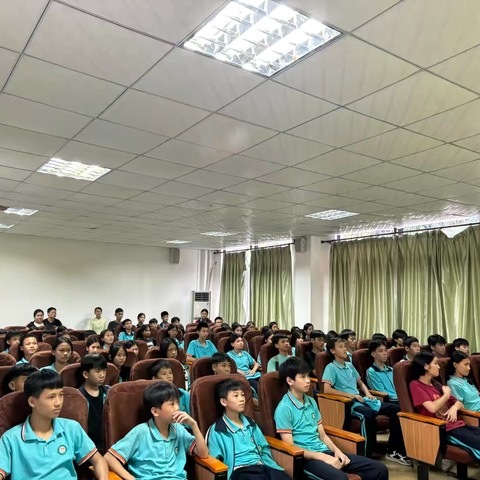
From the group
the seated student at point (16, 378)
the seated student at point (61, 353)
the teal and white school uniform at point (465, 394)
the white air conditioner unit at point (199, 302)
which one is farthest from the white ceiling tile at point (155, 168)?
the white air conditioner unit at point (199, 302)

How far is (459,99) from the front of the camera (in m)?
2.60

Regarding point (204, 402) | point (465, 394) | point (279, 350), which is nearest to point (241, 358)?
point (279, 350)

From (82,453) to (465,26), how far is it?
2.71 m

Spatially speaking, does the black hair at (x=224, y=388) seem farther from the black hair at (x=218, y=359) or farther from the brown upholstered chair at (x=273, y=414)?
the black hair at (x=218, y=359)

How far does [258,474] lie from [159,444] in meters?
0.61

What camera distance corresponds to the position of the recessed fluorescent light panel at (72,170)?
417 cm

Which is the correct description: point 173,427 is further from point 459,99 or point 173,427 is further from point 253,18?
point 459,99

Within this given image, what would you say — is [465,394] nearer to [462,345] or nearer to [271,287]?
[462,345]

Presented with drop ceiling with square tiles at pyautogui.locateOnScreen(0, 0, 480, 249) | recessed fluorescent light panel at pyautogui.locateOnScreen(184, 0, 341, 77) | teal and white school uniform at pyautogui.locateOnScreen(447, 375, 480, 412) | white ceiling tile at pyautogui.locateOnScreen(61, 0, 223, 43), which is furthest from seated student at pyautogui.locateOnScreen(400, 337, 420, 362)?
white ceiling tile at pyautogui.locateOnScreen(61, 0, 223, 43)

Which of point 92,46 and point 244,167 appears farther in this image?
point 244,167

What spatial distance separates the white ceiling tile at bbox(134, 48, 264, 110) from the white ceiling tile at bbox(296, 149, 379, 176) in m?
1.37

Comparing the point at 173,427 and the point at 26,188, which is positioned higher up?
the point at 26,188

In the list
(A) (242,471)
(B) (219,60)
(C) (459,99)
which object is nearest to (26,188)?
(B) (219,60)

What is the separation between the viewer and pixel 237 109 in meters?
2.81
